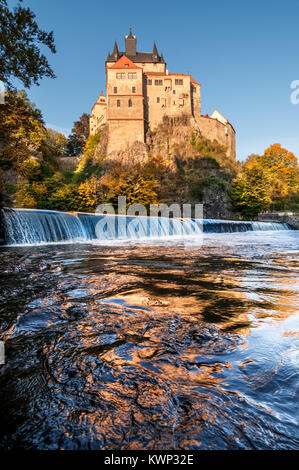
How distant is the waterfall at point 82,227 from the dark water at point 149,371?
8856 mm

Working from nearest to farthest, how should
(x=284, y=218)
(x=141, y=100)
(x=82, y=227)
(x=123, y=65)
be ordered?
1. (x=82, y=227)
2. (x=284, y=218)
3. (x=141, y=100)
4. (x=123, y=65)

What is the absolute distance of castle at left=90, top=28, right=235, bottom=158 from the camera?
40.8 meters

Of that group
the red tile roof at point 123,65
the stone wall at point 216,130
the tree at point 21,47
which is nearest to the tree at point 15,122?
the tree at point 21,47

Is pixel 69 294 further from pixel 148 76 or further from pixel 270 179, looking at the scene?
pixel 148 76

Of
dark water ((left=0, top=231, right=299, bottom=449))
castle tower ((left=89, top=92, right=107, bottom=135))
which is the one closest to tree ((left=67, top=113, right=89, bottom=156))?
castle tower ((left=89, top=92, right=107, bottom=135))

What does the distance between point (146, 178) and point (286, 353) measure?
28845 millimetres

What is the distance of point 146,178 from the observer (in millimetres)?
29516

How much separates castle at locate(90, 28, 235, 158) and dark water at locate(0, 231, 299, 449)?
40.9 meters

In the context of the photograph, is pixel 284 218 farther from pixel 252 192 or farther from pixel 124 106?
pixel 124 106

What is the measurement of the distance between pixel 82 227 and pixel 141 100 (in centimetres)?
3488

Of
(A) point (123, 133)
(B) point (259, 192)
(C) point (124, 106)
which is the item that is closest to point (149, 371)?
(B) point (259, 192)

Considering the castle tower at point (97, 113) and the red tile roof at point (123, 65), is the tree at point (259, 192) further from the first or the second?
the castle tower at point (97, 113)

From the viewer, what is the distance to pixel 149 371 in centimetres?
130
